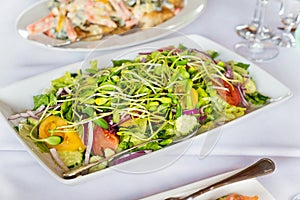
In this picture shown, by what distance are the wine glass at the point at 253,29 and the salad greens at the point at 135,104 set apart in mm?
277

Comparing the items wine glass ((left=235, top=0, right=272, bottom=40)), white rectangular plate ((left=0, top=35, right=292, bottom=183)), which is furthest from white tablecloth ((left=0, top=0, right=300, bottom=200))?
wine glass ((left=235, top=0, right=272, bottom=40))

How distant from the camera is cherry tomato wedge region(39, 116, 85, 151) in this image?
1072 millimetres

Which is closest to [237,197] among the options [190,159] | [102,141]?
[190,159]

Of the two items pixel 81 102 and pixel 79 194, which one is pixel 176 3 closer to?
pixel 81 102

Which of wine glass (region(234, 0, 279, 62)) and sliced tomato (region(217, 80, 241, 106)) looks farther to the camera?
wine glass (region(234, 0, 279, 62))

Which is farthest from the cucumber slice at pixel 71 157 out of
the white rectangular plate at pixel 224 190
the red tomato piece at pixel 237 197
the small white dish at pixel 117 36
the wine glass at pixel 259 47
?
the wine glass at pixel 259 47

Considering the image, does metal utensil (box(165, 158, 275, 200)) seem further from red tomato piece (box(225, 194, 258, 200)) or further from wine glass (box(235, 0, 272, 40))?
wine glass (box(235, 0, 272, 40))

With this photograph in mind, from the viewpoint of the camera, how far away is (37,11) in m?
1.55

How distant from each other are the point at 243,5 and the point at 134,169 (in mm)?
749

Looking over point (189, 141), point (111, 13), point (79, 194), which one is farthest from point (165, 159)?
point (111, 13)

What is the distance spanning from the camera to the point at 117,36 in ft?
4.81

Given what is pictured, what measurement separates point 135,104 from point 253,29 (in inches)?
22.8

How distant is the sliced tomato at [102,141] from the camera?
1.06 metres

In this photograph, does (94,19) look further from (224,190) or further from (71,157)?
(224,190)
